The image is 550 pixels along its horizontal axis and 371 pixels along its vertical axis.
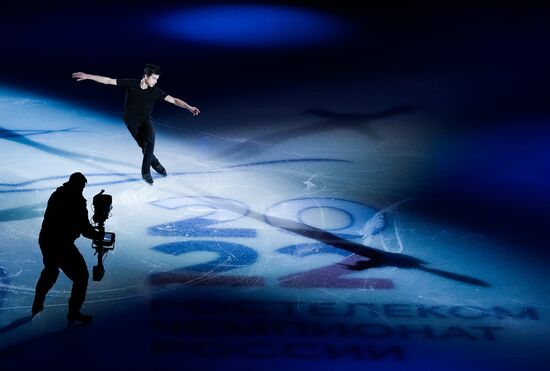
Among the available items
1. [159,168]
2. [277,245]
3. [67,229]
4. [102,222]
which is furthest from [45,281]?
[159,168]

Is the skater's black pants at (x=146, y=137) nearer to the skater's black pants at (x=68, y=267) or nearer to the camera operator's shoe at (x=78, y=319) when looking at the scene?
the camera operator's shoe at (x=78, y=319)

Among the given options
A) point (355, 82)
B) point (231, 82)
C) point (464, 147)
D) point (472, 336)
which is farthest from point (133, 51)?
point (472, 336)

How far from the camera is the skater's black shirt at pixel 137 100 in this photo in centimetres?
1130

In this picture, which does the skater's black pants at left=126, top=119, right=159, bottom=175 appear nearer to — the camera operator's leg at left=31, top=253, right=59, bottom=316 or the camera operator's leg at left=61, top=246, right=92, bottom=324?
the camera operator's leg at left=31, top=253, right=59, bottom=316

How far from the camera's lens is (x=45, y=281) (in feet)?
24.6

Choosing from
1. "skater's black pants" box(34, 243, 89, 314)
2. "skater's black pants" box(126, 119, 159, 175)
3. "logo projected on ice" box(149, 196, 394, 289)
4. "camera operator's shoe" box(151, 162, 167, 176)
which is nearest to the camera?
"skater's black pants" box(34, 243, 89, 314)

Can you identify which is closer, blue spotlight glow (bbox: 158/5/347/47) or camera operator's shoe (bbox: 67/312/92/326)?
camera operator's shoe (bbox: 67/312/92/326)

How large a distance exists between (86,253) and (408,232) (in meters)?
4.30

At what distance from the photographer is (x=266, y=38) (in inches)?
800

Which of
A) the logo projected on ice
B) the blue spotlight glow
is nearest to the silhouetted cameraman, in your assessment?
the logo projected on ice

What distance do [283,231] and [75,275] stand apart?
147 inches

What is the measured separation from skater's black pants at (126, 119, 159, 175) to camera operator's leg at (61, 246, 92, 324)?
14.4 ft

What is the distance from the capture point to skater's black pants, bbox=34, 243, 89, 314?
7.22 m

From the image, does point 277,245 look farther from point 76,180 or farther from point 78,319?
point 76,180
